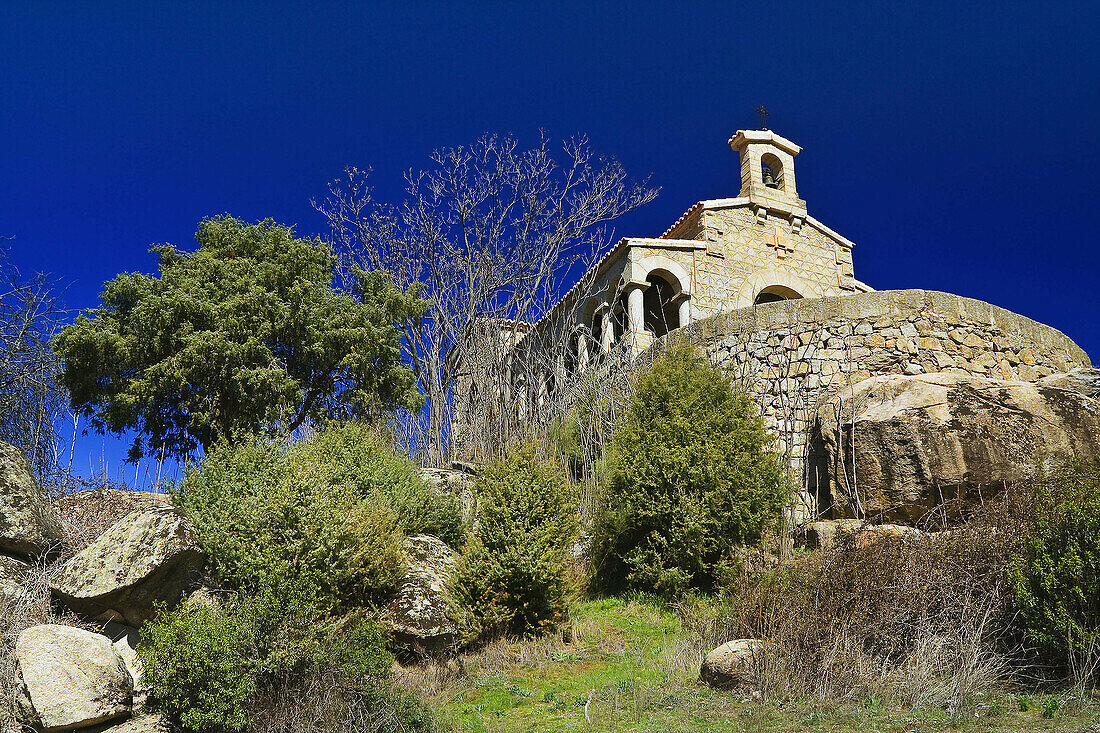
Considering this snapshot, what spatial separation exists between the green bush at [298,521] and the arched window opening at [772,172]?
Result: 15.9 metres

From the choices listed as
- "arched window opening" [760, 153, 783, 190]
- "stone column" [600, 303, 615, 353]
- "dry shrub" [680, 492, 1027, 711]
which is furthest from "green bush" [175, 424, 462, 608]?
"arched window opening" [760, 153, 783, 190]

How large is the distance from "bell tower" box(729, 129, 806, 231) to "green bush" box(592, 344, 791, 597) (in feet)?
35.1

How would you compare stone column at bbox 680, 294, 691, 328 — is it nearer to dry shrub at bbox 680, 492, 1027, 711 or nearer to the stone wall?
the stone wall

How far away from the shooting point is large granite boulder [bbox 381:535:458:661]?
335 inches

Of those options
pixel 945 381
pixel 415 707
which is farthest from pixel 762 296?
pixel 415 707

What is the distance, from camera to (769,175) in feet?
72.3

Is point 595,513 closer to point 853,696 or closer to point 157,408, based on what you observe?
point 853,696

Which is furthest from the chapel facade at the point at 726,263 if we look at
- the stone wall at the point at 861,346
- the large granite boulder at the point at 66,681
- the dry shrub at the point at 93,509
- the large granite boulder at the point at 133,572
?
the large granite boulder at the point at 66,681

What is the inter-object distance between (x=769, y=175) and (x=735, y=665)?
56.9ft

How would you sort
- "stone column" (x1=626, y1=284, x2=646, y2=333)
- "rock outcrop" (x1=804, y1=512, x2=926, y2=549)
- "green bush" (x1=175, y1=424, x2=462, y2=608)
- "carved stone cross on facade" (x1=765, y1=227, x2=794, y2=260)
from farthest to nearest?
"carved stone cross on facade" (x1=765, y1=227, x2=794, y2=260) < "stone column" (x1=626, y1=284, x2=646, y2=333) < "rock outcrop" (x1=804, y1=512, x2=926, y2=549) < "green bush" (x1=175, y1=424, x2=462, y2=608)

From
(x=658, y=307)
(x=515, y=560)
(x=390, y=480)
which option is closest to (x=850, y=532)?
(x=515, y=560)

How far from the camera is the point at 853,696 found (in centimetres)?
714

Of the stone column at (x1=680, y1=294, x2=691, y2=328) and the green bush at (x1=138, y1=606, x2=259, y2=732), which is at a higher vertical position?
the stone column at (x1=680, y1=294, x2=691, y2=328)

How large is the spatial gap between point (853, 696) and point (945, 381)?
583 cm
